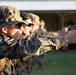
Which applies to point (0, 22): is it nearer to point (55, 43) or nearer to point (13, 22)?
point (13, 22)

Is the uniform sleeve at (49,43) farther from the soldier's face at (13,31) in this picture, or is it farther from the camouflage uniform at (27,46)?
the soldier's face at (13,31)

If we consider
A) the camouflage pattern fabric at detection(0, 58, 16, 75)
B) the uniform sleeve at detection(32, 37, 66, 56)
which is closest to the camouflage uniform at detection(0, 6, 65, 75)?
the uniform sleeve at detection(32, 37, 66, 56)

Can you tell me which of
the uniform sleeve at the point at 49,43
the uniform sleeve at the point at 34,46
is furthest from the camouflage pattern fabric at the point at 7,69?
the uniform sleeve at the point at 49,43

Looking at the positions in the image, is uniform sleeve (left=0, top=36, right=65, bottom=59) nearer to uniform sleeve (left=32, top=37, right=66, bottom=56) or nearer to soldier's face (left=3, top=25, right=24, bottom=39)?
uniform sleeve (left=32, top=37, right=66, bottom=56)

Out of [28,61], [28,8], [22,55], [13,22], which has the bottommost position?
[28,8]

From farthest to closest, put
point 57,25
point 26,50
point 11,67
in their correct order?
point 57,25
point 11,67
point 26,50

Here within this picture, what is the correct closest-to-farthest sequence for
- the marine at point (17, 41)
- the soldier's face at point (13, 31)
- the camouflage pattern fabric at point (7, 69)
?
the marine at point (17, 41) < the soldier's face at point (13, 31) < the camouflage pattern fabric at point (7, 69)

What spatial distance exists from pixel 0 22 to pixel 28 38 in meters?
0.49

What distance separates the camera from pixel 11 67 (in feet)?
12.9

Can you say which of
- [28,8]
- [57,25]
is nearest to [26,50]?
[28,8]

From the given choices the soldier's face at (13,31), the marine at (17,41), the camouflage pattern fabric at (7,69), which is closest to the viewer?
the marine at (17,41)

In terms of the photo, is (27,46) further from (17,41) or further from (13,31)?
(13,31)

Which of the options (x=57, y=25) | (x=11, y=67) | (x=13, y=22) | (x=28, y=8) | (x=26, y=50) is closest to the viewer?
(x=26, y=50)

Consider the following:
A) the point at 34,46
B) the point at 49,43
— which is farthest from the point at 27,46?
the point at 49,43
